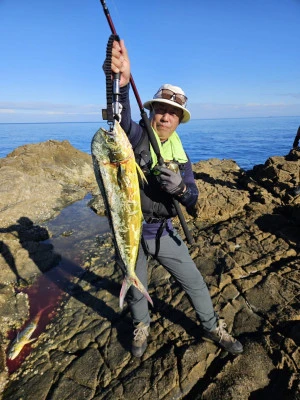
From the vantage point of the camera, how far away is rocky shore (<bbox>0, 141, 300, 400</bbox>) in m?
3.40

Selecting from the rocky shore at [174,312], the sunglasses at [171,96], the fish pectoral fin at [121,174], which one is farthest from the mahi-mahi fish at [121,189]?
the rocky shore at [174,312]

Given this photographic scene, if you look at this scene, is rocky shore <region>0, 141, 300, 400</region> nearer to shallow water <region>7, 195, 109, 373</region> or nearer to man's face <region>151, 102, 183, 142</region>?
shallow water <region>7, 195, 109, 373</region>

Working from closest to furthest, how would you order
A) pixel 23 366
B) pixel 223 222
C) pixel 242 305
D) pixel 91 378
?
pixel 91 378 → pixel 23 366 → pixel 242 305 → pixel 223 222

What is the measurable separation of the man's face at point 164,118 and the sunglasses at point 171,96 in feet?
0.29

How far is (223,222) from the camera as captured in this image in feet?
26.3

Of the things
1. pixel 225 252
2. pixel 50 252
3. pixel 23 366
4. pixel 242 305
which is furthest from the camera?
pixel 50 252

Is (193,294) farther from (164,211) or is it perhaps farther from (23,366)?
(23,366)

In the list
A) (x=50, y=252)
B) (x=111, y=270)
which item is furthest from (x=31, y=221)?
(x=111, y=270)

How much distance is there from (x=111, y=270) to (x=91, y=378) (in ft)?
9.02

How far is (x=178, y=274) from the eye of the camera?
3416 millimetres

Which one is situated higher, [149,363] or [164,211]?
[164,211]

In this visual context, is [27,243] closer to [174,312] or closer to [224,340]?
[174,312]

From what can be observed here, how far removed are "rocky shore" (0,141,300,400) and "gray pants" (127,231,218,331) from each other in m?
0.72

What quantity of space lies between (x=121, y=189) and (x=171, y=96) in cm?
144
